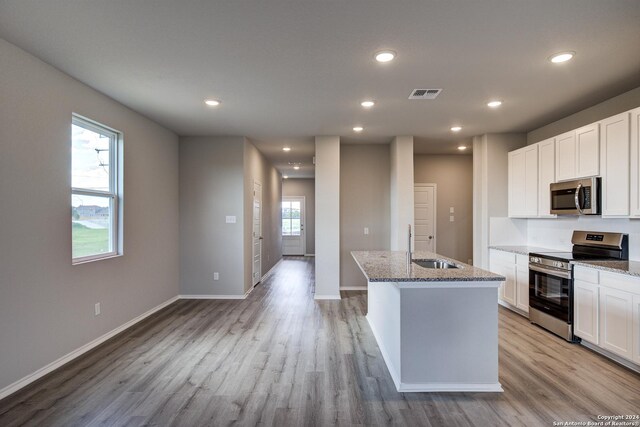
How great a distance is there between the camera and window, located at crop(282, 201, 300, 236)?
11648 mm

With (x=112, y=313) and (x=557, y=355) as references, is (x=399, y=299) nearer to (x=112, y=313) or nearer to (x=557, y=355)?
(x=557, y=355)

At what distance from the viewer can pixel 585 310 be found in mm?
3223

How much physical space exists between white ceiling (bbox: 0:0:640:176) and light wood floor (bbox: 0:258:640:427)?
8.46ft

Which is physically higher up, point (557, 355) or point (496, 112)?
point (496, 112)

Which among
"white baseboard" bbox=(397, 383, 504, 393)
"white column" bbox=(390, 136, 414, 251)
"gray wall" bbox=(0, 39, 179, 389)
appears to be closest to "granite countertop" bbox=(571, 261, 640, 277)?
"white baseboard" bbox=(397, 383, 504, 393)

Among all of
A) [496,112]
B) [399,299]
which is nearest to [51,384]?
[399,299]

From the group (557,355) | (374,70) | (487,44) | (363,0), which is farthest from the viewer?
(557,355)

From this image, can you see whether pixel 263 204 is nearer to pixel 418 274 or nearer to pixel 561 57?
pixel 418 274

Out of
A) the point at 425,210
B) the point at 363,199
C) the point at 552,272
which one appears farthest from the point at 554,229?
the point at 363,199

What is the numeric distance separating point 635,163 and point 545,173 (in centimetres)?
123

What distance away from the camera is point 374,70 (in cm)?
295

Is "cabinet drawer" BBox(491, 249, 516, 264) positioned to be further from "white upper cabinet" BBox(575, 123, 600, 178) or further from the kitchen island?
the kitchen island

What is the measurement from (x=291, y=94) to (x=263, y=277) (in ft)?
14.9

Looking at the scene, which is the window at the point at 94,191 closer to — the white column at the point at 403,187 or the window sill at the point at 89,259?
the window sill at the point at 89,259
